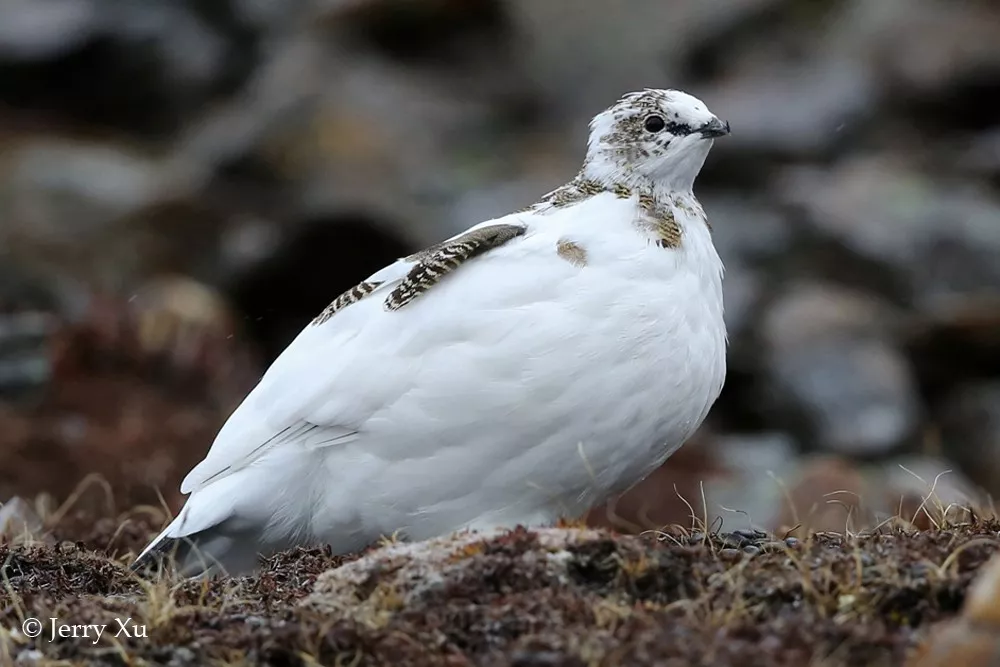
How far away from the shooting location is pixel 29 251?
54.2ft

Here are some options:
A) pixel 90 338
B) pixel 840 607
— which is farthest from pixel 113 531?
pixel 90 338

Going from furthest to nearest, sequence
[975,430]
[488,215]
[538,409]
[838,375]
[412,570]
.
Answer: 1. [488,215]
2. [838,375]
3. [975,430]
4. [538,409]
5. [412,570]

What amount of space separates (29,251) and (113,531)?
35.1ft

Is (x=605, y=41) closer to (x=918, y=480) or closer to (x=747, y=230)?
(x=747, y=230)

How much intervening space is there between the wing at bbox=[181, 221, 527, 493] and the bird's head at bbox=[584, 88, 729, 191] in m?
0.55

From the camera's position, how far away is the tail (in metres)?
5.15

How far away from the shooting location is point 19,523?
21.9ft

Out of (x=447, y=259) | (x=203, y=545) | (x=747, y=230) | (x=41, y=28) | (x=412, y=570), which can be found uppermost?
(x=41, y=28)

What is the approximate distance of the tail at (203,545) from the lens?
16.9ft

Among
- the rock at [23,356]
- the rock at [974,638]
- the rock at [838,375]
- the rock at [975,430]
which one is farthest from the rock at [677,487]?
the rock at [974,638]

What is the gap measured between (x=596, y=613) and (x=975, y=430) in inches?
373

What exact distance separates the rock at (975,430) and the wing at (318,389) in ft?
24.2

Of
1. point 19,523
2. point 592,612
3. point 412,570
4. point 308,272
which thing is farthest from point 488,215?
point 592,612
